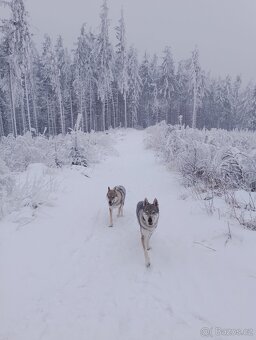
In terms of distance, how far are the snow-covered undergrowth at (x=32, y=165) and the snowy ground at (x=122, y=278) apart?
0.43 meters

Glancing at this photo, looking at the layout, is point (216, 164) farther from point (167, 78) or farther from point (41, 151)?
point (167, 78)

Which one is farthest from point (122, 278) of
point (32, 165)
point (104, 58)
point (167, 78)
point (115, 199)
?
point (167, 78)

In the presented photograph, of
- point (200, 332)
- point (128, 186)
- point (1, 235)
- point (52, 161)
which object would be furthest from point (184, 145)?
point (200, 332)

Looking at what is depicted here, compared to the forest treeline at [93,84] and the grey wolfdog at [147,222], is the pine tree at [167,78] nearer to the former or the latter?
the forest treeline at [93,84]

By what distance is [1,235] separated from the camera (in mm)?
5598

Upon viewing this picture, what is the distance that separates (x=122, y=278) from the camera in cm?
462

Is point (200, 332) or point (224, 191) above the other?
point (224, 191)

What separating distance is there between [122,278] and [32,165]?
701 cm

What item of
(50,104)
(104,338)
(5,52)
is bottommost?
(104,338)

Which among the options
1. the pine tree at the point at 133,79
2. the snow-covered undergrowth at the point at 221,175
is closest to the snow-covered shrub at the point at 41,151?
the snow-covered undergrowth at the point at 221,175

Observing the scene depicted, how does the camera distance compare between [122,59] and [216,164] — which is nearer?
[216,164]

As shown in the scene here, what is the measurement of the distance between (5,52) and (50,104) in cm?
1664

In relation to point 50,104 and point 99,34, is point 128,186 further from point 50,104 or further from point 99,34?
point 50,104

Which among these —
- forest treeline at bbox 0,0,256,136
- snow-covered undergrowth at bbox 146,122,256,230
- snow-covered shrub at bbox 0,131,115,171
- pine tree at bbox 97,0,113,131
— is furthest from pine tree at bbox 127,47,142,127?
snow-covered undergrowth at bbox 146,122,256,230
